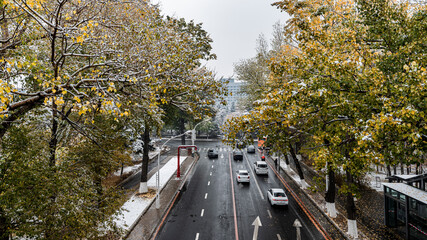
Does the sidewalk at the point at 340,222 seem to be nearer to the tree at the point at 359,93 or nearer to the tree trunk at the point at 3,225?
the tree at the point at 359,93

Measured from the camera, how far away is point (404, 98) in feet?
18.1

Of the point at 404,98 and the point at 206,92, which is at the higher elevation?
the point at 206,92

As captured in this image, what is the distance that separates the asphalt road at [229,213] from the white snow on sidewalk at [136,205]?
212 cm

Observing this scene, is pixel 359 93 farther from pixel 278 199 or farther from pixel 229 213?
pixel 229 213

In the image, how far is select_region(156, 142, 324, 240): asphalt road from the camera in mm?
13547

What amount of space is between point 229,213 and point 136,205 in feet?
23.2

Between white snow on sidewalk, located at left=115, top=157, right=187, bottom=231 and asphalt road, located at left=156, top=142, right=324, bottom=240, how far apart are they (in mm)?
2118

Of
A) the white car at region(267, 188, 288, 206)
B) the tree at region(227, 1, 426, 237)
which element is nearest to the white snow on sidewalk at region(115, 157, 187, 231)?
the tree at region(227, 1, 426, 237)

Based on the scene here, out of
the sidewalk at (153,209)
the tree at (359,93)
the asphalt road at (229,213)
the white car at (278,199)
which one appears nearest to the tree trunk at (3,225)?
the sidewalk at (153,209)

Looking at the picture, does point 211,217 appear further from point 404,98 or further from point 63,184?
point 404,98

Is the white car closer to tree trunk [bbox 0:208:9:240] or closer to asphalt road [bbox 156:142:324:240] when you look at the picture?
asphalt road [bbox 156:142:324:240]

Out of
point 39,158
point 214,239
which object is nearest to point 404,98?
point 39,158

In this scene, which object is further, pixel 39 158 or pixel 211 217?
pixel 211 217

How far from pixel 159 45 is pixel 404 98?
7426 millimetres
